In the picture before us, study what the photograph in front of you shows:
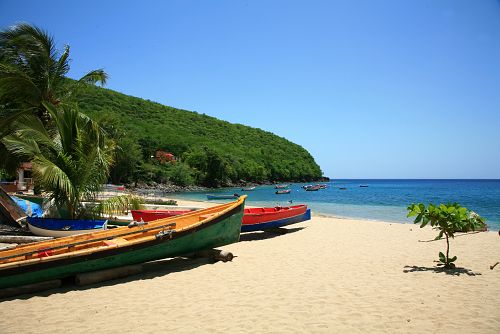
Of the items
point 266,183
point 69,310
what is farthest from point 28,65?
point 266,183

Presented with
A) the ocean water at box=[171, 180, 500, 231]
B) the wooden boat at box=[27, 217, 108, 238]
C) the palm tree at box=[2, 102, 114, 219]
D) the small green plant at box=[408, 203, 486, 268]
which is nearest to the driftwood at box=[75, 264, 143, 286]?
the wooden boat at box=[27, 217, 108, 238]

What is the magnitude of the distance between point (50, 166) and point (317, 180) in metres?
135

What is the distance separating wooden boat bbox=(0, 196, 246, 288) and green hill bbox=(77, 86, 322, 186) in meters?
41.5

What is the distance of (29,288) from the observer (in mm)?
5973

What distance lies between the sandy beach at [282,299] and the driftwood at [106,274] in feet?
0.40

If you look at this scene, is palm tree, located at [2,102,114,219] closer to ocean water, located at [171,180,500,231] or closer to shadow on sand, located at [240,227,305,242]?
shadow on sand, located at [240,227,305,242]

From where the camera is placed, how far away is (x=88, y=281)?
636cm

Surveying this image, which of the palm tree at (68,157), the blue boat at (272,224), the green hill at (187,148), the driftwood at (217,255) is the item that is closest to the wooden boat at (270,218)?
the blue boat at (272,224)

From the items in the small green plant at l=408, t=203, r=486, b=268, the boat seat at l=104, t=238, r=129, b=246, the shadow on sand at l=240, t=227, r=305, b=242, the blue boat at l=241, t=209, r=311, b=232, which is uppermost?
the small green plant at l=408, t=203, r=486, b=268

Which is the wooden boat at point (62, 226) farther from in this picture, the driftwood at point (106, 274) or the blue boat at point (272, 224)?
the blue boat at point (272, 224)

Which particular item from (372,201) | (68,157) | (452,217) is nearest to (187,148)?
(372,201)

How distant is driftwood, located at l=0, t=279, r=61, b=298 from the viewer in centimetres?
576

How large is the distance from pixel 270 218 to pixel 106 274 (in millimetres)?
6490

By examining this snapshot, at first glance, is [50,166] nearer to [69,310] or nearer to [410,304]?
[69,310]
